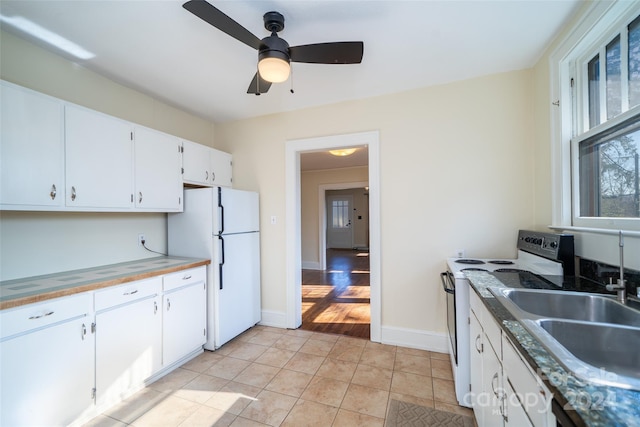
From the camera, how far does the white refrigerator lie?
258 cm

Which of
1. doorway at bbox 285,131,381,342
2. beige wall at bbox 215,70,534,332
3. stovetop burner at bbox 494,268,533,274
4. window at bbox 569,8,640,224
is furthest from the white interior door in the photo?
window at bbox 569,8,640,224

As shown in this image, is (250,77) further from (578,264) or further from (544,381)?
(578,264)

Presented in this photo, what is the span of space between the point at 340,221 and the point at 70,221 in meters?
8.92

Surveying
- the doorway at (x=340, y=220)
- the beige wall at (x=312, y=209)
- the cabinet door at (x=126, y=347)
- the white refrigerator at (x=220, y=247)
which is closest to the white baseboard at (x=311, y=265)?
the beige wall at (x=312, y=209)

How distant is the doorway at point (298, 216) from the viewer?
270cm

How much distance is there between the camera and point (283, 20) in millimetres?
1623

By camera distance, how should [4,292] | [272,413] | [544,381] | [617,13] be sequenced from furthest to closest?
1. [272,413]
2. [4,292]
3. [617,13]
4. [544,381]

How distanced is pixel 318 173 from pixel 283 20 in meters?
4.92

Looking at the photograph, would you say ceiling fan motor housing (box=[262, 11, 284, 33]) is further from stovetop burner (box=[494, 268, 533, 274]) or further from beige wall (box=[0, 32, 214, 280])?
stovetop burner (box=[494, 268, 533, 274])

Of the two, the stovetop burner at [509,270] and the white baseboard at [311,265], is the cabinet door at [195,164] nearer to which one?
the stovetop burner at [509,270]

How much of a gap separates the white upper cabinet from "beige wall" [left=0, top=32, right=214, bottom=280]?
0.43 meters

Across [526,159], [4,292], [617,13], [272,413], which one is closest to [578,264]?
[526,159]

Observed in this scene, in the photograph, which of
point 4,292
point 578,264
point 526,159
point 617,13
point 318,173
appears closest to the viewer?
point 617,13

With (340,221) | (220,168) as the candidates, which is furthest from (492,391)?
(340,221)
